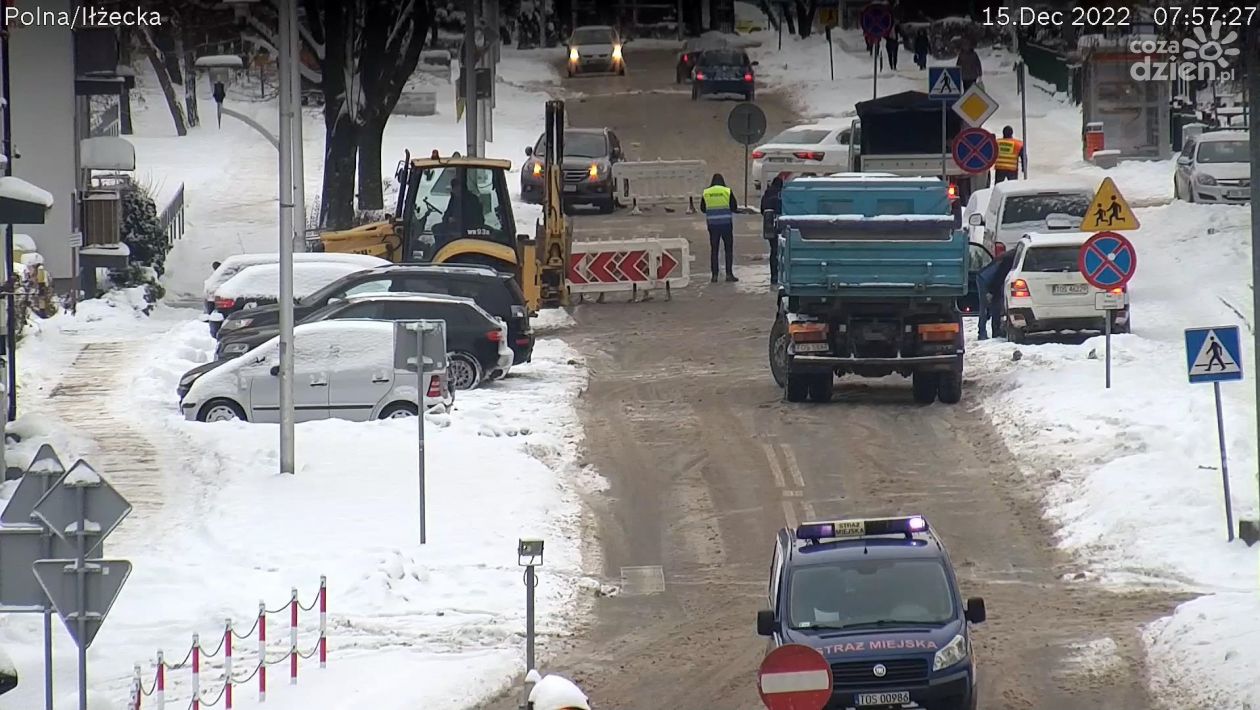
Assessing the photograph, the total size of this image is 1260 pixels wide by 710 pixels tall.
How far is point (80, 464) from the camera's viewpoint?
42.1ft

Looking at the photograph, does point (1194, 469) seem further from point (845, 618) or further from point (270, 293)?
point (270, 293)

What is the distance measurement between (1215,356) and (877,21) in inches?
1979

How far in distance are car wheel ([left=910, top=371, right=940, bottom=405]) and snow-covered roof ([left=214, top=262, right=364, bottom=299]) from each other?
30.6 ft

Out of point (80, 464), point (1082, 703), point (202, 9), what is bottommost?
point (1082, 703)

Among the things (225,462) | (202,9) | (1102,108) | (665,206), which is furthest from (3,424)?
(202,9)

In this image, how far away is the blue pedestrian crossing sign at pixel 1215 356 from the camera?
19328 mm

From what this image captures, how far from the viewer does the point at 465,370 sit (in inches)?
1080

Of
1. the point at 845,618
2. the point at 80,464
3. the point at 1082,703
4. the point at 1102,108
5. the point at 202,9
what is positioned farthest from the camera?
the point at 202,9

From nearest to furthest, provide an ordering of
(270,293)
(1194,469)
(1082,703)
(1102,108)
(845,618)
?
(845,618), (1082,703), (1194,469), (270,293), (1102,108)

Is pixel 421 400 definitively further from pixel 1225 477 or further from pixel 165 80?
pixel 165 80

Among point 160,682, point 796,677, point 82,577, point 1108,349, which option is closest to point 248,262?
point 1108,349

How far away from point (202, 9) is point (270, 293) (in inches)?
1188

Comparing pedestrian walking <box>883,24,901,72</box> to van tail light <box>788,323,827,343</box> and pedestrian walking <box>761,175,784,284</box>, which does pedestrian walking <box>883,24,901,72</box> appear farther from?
van tail light <box>788,323,827,343</box>

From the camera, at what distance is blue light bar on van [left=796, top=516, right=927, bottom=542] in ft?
50.2
